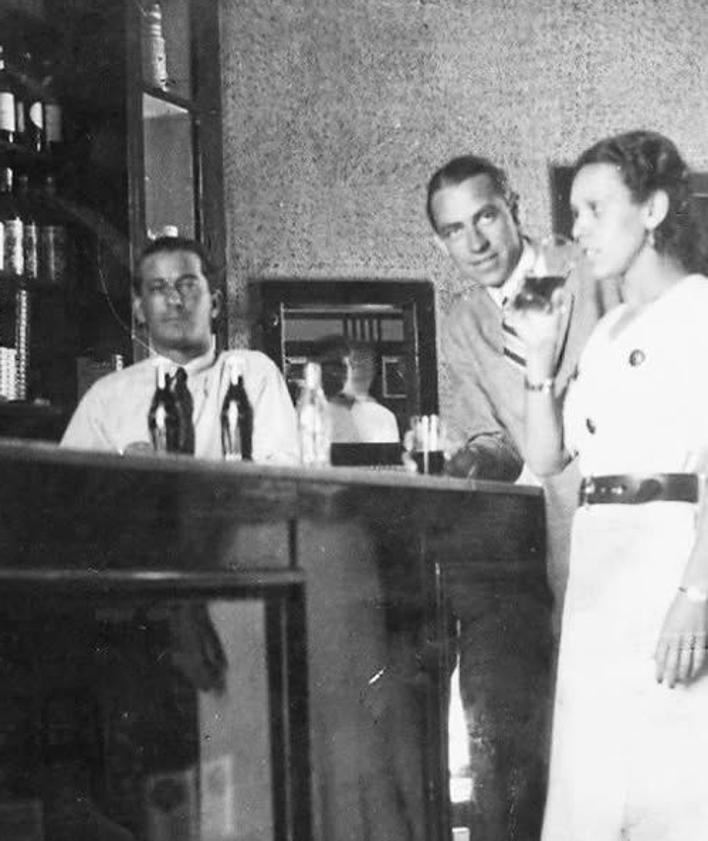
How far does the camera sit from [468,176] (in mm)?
2645

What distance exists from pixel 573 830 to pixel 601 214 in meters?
0.93

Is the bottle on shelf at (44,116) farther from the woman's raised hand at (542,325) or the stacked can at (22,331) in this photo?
the woman's raised hand at (542,325)

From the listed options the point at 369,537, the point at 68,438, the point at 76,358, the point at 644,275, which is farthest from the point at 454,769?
the point at 76,358

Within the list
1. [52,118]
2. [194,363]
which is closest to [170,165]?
[52,118]

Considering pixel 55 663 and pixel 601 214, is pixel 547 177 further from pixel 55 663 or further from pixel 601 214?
pixel 55 663

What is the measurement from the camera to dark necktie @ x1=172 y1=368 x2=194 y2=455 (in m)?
2.18

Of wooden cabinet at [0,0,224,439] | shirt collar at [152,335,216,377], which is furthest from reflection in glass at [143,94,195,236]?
shirt collar at [152,335,216,377]

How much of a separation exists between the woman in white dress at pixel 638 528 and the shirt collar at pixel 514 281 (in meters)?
0.50

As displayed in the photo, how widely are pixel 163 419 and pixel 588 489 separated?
79 centimetres

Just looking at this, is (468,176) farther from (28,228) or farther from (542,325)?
(28,228)

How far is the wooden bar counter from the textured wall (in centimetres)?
107

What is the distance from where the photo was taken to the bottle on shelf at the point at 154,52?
291 centimetres

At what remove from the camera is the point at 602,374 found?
1.88m

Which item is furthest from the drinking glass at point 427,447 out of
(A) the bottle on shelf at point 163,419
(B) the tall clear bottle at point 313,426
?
(A) the bottle on shelf at point 163,419
